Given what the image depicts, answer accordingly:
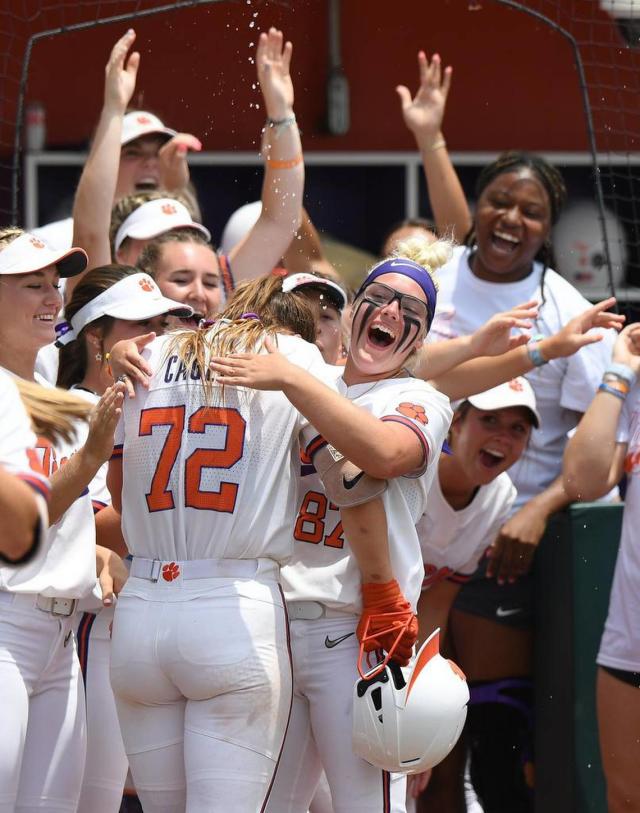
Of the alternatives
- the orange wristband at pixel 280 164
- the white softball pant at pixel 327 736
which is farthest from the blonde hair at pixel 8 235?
the white softball pant at pixel 327 736

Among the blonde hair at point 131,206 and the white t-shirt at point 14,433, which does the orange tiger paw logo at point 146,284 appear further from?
the white t-shirt at point 14,433

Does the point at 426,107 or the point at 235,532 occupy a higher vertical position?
the point at 426,107

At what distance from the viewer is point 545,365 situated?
16.3 feet

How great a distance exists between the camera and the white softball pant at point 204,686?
120 inches

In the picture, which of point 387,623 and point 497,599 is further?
point 497,599

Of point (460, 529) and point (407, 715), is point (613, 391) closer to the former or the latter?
point (460, 529)

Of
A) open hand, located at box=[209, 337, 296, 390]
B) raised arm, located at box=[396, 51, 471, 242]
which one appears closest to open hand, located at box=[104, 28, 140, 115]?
raised arm, located at box=[396, 51, 471, 242]

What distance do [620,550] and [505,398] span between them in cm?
61

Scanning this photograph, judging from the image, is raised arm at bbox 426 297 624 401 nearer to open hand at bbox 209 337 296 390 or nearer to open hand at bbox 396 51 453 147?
open hand at bbox 209 337 296 390

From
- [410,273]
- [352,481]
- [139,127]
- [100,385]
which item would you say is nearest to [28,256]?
[100,385]

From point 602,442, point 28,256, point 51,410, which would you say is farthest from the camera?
point 602,442

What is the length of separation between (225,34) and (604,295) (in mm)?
2496

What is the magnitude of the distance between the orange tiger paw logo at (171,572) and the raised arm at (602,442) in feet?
5.78

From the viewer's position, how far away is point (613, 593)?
14.3 ft
